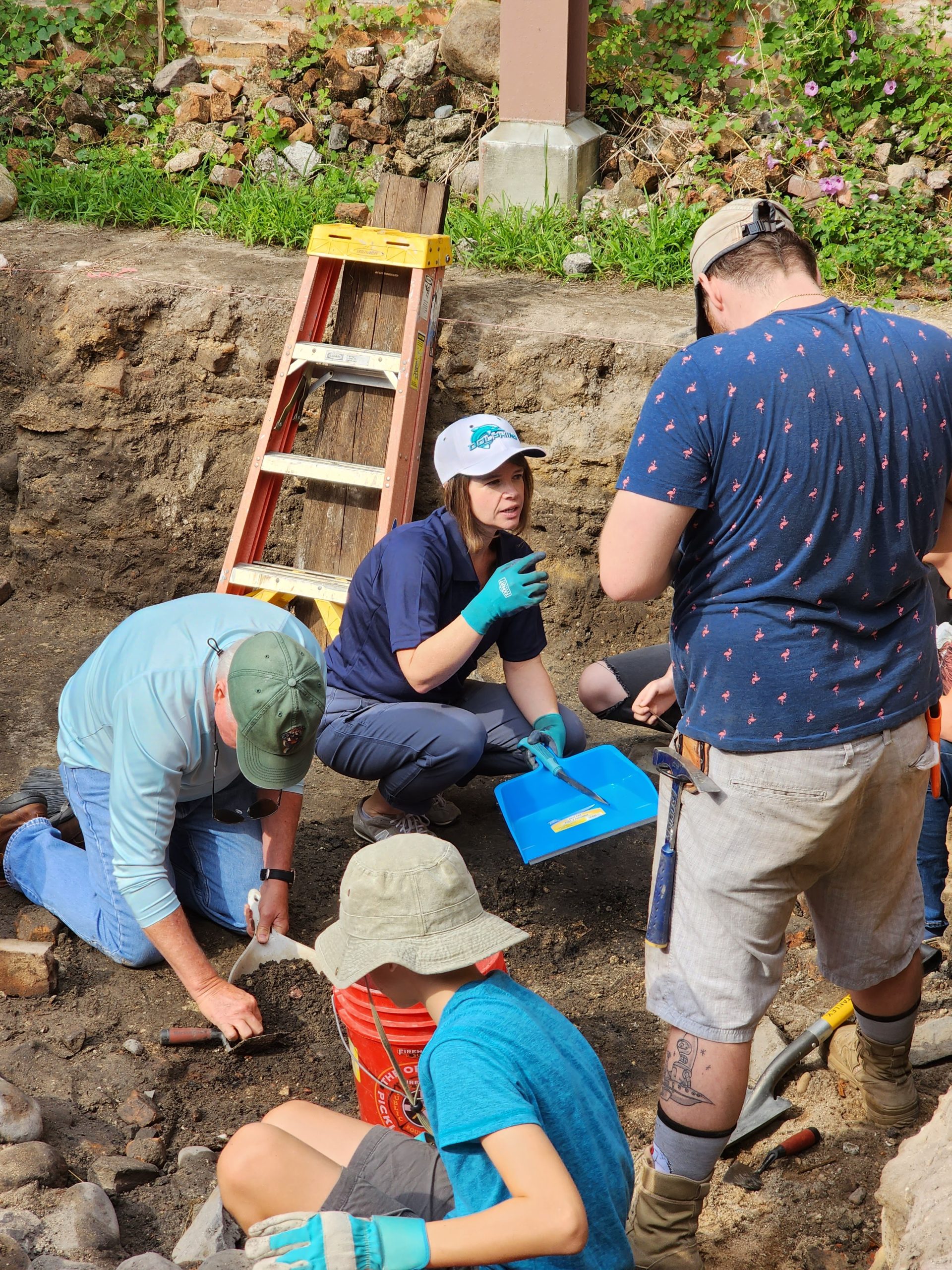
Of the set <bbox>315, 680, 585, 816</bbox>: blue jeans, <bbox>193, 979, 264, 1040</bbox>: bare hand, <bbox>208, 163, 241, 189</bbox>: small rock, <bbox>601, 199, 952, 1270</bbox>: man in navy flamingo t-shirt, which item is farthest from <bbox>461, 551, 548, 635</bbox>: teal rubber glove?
<bbox>208, 163, 241, 189</bbox>: small rock

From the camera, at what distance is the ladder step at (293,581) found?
4.19 metres

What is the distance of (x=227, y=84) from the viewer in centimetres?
614

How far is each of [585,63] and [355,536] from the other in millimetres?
2741

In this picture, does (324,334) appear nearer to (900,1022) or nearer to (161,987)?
(161,987)

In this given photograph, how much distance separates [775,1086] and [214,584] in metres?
3.33

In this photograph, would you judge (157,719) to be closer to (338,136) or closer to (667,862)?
(667,862)

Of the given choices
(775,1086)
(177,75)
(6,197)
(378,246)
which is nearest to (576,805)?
(775,1086)

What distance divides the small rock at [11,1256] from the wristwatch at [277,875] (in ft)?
3.79

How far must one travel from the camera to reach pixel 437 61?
19.6 ft

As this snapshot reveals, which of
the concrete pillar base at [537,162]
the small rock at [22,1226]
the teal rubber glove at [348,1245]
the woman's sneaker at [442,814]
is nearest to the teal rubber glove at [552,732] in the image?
the woman's sneaker at [442,814]

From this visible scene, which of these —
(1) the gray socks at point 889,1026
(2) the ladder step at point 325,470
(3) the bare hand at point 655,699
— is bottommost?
(1) the gray socks at point 889,1026

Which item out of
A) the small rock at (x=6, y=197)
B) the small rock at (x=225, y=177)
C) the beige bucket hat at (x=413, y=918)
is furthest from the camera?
the small rock at (x=225, y=177)

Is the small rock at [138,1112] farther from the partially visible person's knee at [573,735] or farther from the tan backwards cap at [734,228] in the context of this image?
the tan backwards cap at [734,228]

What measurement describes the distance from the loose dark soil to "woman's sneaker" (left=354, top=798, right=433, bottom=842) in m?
0.08
